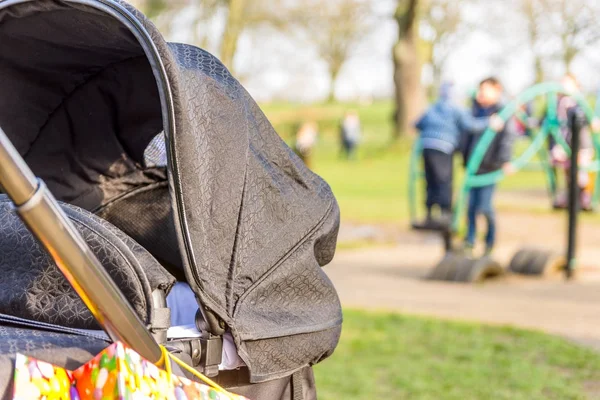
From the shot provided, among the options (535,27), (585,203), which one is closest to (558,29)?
(535,27)

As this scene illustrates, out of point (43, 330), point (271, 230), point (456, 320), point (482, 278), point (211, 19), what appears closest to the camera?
point (43, 330)

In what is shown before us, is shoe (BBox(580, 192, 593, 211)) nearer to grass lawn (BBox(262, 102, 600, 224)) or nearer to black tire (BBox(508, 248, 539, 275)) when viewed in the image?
grass lawn (BBox(262, 102, 600, 224))

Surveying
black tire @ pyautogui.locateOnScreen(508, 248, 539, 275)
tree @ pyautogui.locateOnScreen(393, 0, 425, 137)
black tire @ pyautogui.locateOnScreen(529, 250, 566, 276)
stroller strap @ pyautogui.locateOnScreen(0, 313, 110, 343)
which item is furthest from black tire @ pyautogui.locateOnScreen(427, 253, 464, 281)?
tree @ pyautogui.locateOnScreen(393, 0, 425, 137)

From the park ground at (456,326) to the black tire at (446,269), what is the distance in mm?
103

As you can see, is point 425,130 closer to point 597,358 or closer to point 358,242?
point 358,242

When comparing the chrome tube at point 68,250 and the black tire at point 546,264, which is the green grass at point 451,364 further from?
the chrome tube at point 68,250

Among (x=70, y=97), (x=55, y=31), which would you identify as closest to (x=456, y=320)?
(x=70, y=97)

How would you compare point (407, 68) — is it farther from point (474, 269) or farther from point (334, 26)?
point (474, 269)

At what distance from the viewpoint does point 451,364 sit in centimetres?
519

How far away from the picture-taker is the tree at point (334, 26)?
116 ft

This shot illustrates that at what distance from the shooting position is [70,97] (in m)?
2.82

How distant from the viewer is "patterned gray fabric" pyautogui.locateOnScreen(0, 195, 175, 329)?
194 centimetres

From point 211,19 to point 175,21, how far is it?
113 centimetres

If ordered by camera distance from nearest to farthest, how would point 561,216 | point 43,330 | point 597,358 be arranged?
point 43,330, point 597,358, point 561,216
